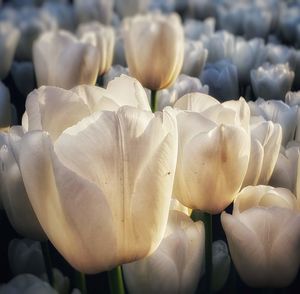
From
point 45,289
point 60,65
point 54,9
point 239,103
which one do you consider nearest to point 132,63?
point 60,65

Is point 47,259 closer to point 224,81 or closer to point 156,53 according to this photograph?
point 156,53

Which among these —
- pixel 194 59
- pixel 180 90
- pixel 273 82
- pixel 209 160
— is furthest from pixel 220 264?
pixel 194 59

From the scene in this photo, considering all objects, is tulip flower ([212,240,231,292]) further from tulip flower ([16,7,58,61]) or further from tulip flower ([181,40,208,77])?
tulip flower ([16,7,58,61])

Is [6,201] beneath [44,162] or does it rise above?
beneath

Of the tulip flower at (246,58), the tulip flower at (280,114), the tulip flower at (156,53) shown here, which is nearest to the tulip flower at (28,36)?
the tulip flower at (246,58)

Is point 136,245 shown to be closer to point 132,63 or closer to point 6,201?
point 6,201
